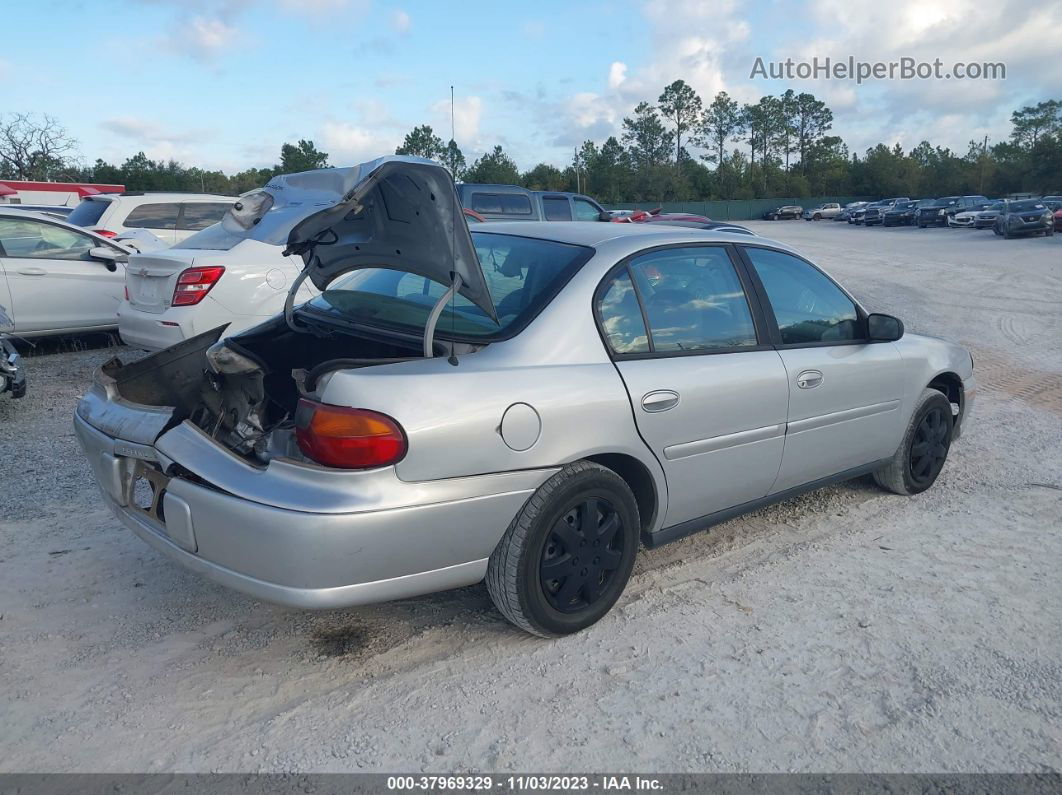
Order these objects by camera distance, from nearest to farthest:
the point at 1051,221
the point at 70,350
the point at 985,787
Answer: the point at 985,787 < the point at 70,350 < the point at 1051,221

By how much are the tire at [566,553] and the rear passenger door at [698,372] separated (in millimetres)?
294

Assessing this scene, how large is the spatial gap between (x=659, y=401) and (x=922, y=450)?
94.2 inches

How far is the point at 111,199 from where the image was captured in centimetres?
1117

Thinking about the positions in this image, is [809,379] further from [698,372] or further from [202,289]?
A: [202,289]

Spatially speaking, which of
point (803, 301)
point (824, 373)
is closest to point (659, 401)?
point (824, 373)

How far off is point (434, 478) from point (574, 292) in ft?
3.29

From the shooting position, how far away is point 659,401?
11.5ft

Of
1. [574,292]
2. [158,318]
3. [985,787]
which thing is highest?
[574,292]

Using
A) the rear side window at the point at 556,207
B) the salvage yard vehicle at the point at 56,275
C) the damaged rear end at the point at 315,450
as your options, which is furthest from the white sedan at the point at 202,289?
the rear side window at the point at 556,207

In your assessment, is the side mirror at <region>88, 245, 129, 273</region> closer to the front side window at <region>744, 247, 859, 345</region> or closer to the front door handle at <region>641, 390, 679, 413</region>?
the front side window at <region>744, 247, 859, 345</region>

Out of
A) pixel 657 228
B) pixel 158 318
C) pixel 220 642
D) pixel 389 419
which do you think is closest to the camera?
pixel 389 419

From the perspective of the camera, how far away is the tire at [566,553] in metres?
3.16

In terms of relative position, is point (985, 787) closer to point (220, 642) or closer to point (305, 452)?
point (305, 452)

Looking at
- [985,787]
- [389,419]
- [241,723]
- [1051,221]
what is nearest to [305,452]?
[389,419]
